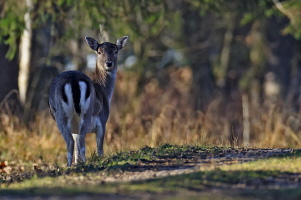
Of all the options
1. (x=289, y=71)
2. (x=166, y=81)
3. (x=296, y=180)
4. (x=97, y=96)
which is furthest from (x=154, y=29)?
(x=166, y=81)

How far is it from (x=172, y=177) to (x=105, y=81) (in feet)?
14.6

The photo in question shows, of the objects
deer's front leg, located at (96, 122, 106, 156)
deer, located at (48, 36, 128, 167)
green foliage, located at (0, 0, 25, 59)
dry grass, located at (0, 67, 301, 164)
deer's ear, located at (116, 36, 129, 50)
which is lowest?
dry grass, located at (0, 67, 301, 164)

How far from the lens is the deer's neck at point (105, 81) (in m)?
12.6

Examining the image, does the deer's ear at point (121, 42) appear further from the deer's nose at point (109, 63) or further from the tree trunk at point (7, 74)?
the tree trunk at point (7, 74)

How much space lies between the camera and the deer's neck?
12.6 m

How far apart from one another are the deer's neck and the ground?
6.19 feet

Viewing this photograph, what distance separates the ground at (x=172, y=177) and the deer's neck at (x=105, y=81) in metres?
1.89

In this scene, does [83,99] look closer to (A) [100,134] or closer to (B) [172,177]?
(A) [100,134]

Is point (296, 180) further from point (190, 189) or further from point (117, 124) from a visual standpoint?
point (117, 124)

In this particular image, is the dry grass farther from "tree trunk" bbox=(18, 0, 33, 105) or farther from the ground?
the ground

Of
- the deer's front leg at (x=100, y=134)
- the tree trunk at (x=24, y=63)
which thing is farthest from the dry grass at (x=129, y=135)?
the tree trunk at (x=24, y=63)

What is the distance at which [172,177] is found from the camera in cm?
854

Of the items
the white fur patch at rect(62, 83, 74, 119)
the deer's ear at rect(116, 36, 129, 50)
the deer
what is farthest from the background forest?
the white fur patch at rect(62, 83, 74, 119)

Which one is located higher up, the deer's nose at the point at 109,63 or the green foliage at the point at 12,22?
the green foliage at the point at 12,22
